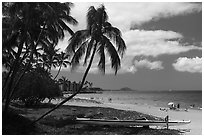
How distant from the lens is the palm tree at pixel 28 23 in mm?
10376

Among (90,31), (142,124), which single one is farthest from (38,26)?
(142,124)

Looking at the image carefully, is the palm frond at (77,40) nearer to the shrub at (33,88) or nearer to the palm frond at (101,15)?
the palm frond at (101,15)

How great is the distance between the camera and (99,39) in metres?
11.5

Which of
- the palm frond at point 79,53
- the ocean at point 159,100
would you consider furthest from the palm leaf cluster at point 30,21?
the ocean at point 159,100

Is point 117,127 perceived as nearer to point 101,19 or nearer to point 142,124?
point 142,124

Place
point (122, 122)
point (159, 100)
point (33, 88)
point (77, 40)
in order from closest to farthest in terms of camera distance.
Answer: point (77, 40) < point (122, 122) < point (33, 88) < point (159, 100)

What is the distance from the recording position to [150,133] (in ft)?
38.1

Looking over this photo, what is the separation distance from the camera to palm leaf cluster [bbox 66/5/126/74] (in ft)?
37.7

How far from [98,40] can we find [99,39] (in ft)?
0.20

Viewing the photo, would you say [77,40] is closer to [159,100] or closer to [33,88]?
[33,88]

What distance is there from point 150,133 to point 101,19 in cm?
539

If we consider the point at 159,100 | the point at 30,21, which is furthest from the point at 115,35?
the point at 159,100

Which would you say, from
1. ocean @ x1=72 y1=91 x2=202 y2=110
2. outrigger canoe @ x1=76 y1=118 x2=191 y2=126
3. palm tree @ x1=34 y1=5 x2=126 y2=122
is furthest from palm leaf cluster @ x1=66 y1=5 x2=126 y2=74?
ocean @ x1=72 y1=91 x2=202 y2=110

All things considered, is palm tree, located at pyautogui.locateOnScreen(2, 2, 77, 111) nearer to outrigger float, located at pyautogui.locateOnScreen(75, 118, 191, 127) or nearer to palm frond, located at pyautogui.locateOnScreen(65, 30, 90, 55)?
palm frond, located at pyautogui.locateOnScreen(65, 30, 90, 55)
